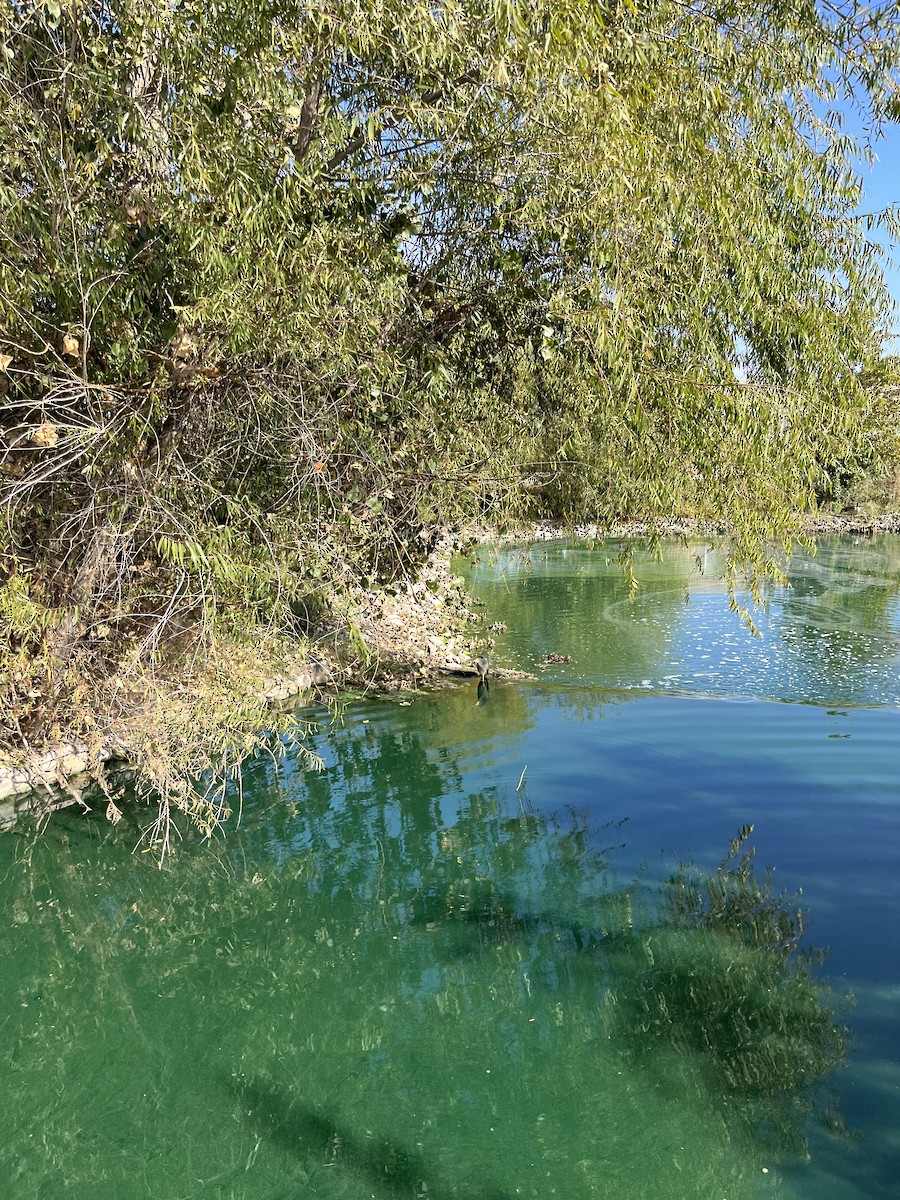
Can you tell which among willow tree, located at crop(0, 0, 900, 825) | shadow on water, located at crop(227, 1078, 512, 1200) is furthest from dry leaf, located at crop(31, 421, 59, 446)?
shadow on water, located at crop(227, 1078, 512, 1200)

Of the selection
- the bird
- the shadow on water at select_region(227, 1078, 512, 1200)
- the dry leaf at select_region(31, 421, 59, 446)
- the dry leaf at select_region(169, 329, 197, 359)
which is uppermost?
the dry leaf at select_region(169, 329, 197, 359)

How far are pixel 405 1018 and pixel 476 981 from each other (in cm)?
50

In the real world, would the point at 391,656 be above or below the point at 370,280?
below

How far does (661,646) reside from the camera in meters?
13.4

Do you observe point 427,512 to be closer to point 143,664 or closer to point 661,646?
point 143,664

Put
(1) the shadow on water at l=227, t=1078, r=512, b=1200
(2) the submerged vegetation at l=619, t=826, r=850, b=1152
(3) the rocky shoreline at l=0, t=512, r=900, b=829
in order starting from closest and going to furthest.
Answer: (1) the shadow on water at l=227, t=1078, r=512, b=1200 < (2) the submerged vegetation at l=619, t=826, r=850, b=1152 < (3) the rocky shoreline at l=0, t=512, r=900, b=829

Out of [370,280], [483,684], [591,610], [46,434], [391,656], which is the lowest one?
[483,684]

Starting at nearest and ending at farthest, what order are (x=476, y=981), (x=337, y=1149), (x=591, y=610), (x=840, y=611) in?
(x=337, y=1149) → (x=476, y=981) → (x=840, y=611) → (x=591, y=610)

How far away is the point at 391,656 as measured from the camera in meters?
11.5

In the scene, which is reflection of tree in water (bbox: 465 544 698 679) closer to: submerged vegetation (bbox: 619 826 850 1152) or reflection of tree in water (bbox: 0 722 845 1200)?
submerged vegetation (bbox: 619 826 850 1152)

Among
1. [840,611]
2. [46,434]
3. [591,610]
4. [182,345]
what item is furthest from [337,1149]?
[840,611]

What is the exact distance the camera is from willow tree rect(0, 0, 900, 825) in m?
4.36

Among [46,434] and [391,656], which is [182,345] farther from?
[391,656]

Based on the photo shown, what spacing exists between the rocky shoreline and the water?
1.90 feet
